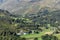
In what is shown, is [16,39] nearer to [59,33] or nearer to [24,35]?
[24,35]

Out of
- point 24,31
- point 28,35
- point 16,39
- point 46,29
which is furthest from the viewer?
point 46,29

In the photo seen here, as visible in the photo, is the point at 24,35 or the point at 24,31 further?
the point at 24,31

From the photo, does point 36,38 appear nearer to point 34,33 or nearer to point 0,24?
point 34,33

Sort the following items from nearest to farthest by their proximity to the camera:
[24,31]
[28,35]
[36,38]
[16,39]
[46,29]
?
[16,39] < [36,38] < [28,35] < [24,31] < [46,29]

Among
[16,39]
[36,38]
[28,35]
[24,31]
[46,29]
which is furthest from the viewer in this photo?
[46,29]

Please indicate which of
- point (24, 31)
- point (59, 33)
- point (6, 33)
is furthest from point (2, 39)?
point (59, 33)

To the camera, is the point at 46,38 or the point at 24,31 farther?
the point at 24,31

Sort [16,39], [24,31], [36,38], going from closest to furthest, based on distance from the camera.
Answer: [16,39], [36,38], [24,31]

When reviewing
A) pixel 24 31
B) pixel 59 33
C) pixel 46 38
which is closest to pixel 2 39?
pixel 46 38
